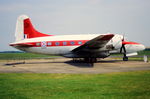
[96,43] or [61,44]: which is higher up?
[61,44]

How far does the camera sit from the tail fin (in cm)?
3216

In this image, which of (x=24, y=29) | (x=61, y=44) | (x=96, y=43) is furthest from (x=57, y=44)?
(x=96, y=43)

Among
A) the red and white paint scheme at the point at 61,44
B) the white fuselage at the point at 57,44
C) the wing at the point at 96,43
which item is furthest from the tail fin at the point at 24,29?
the wing at the point at 96,43

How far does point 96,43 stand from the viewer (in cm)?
2781

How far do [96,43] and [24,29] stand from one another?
14296mm

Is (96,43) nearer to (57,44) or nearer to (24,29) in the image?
(57,44)

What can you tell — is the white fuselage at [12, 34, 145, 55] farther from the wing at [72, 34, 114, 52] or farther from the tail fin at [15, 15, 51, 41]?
the wing at [72, 34, 114, 52]

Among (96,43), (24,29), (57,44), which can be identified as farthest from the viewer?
(24,29)

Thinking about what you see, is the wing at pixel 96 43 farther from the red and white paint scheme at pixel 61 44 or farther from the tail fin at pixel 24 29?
the tail fin at pixel 24 29

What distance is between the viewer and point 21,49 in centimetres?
3147

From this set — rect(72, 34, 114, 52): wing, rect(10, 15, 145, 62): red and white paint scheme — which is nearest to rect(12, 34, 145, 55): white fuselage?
rect(10, 15, 145, 62): red and white paint scheme

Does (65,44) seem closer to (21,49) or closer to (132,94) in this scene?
(21,49)

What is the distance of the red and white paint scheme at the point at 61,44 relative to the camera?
30.7 m

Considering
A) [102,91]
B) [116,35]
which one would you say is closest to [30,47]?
[116,35]
